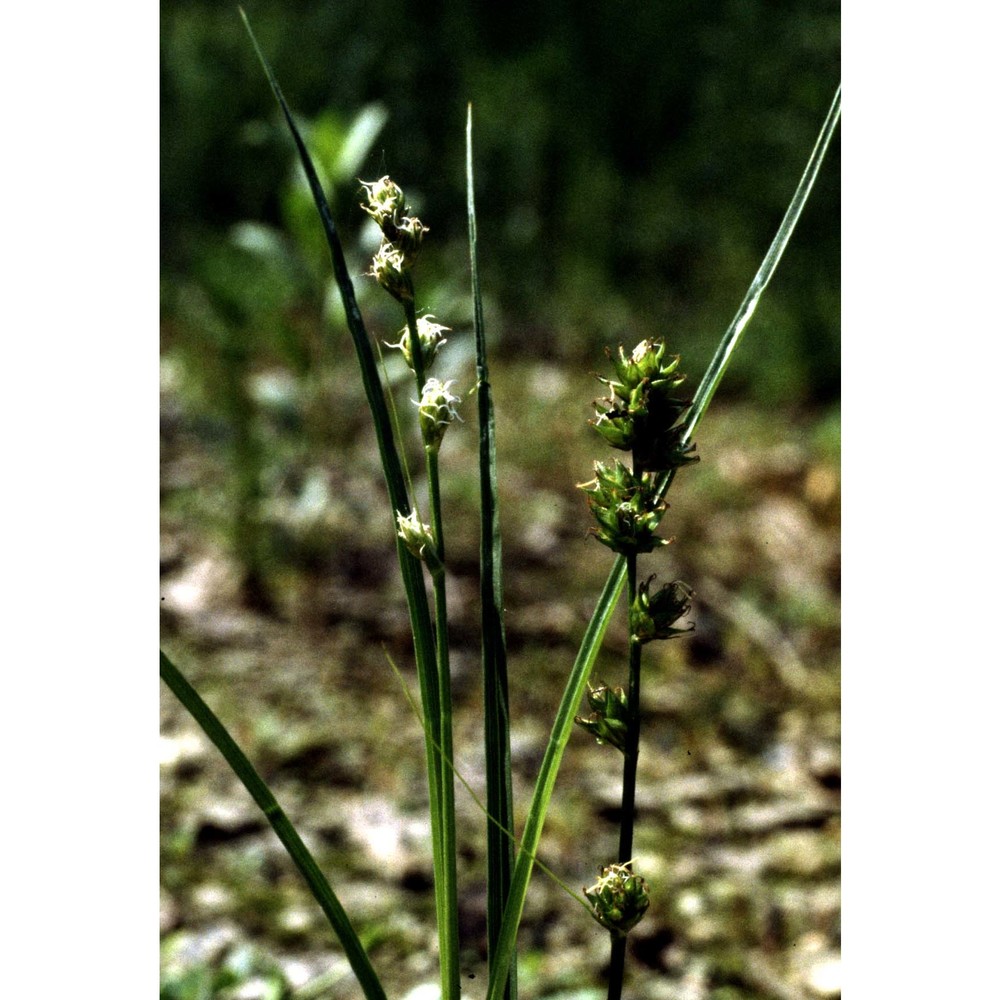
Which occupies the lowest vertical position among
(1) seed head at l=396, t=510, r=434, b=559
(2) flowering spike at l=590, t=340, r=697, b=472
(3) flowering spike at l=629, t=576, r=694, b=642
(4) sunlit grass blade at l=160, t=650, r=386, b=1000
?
(4) sunlit grass blade at l=160, t=650, r=386, b=1000

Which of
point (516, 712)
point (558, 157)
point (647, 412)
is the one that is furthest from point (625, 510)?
point (558, 157)

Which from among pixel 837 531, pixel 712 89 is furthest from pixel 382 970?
pixel 712 89

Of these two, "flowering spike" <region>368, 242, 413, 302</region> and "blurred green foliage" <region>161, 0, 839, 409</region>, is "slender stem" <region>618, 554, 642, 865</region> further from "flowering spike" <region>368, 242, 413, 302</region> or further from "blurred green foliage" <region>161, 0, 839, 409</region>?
"blurred green foliage" <region>161, 0, 839, 409</region>

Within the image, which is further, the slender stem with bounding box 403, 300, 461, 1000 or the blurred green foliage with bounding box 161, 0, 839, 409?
the blurred green foliage with bounding box 161, 0, 839, 409

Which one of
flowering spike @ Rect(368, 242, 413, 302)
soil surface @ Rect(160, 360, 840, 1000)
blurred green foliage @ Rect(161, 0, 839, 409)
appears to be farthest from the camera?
blurred green foliage @ Rect(161, 0, 839, 409)

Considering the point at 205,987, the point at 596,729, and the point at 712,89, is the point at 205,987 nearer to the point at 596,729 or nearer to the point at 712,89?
the point at 596,729

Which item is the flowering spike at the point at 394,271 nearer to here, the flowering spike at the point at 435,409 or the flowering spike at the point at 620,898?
the flowering spike at the point at 435,409

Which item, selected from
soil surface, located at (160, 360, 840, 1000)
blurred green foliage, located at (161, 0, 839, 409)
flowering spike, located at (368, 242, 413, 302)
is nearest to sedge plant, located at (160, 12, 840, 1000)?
flowering spike, located at (368, 242, 413, 302)
